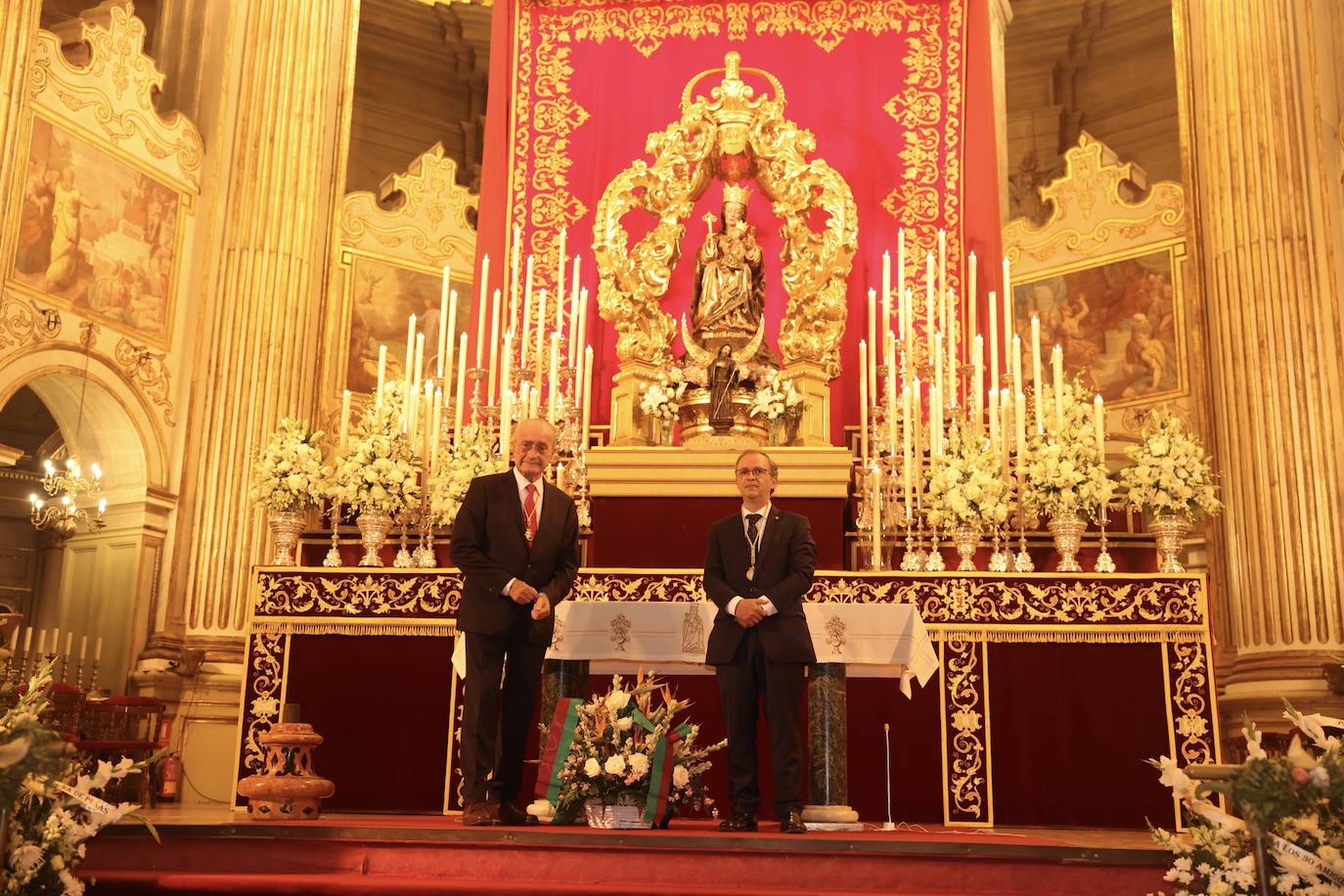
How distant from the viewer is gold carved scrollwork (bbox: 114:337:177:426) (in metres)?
11.0

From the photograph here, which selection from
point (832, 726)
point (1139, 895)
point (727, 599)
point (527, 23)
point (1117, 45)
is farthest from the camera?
point (1117, 45)

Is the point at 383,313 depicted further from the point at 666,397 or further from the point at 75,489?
the point at 666,397

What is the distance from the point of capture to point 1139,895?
433cm

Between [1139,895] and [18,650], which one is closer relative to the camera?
[1139,895]

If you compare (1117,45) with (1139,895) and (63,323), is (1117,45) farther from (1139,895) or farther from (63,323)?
(1139,895)

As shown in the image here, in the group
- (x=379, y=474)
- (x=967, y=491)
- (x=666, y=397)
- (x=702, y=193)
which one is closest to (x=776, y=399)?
(x=666, y=397)

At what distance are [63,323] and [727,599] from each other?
7.47m

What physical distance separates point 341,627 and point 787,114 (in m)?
5.92

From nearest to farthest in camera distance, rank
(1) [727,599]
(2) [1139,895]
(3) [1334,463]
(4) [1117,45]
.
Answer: (2) [1139,895] → (1) [727,599] → (3) [1334,463] → (4) [1117,45]

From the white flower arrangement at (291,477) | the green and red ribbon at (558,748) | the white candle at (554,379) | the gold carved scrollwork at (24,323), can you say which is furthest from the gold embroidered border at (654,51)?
the green and red ribbon at (558,748)

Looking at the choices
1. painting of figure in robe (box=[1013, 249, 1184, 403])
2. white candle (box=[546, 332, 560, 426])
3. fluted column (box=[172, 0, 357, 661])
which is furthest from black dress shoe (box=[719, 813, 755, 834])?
painting of figure in robe (box=[1013, 249, 1184, 403])

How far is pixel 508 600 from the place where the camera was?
17.1 ft

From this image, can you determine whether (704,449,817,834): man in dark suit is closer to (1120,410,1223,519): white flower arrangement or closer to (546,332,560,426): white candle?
(546,332,560,426): white candle

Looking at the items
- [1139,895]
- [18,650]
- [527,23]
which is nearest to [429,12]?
[527,23]
